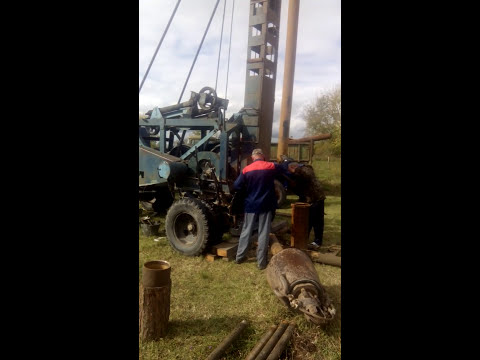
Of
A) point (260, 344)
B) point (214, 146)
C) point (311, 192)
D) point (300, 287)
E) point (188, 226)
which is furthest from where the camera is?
point (214, 146)

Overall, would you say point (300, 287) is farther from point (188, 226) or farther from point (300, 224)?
point (188, 226)

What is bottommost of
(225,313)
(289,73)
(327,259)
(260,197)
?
(225,313)

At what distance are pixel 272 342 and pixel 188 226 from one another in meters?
2.69

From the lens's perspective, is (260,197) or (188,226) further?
(188,226)

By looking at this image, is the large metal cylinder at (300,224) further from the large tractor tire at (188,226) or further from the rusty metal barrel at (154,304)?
the rusty metal barrel at (154,304)

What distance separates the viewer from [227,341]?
2.65m

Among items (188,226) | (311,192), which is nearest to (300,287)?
(188,226)

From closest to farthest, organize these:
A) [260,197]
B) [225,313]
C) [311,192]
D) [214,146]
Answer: [225,313] → [260,197] → [311,192] → [214,146]

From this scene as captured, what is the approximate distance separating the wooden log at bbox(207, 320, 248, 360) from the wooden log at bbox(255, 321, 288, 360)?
0.99 ft

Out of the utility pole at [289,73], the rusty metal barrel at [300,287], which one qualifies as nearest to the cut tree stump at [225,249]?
the rusty metal barrel at [300,287]

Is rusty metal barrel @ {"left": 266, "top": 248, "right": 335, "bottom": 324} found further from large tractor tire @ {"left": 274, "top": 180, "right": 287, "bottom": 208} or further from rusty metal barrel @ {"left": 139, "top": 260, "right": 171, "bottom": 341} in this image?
large tractor tire @ {"left": 274, "top": 180, "right": 287, "bottom": 208}
